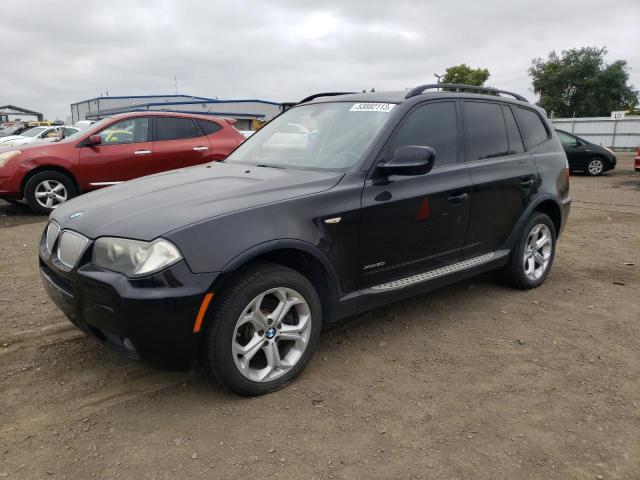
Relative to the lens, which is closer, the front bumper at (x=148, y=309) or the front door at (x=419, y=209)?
the front bumper at (x=148, y=309)

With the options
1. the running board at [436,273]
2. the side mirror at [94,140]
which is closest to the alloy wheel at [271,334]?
the running board at [436,273]

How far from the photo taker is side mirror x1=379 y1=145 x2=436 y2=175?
304 cm

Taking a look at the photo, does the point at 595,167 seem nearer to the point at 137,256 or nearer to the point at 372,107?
the point at 372,107

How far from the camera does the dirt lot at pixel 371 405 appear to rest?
2.32 m

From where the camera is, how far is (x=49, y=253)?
2955 millimetres

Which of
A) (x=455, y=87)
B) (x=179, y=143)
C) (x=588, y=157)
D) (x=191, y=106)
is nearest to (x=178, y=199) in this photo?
(x=455, y=87)

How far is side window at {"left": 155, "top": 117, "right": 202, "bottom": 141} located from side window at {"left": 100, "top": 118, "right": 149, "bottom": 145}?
0.66 ft

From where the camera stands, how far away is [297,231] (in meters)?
2.78

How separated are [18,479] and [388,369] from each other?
2010mm

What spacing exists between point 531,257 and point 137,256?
3548 millimetres

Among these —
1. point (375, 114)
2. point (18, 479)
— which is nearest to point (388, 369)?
point (375, 114)

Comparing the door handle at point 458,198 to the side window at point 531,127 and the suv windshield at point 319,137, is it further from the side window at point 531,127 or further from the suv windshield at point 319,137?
the side window at point 531,127

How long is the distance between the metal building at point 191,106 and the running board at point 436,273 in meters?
38.8

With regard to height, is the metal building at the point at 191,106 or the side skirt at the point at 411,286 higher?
→ the metal building at the point at 191,106
